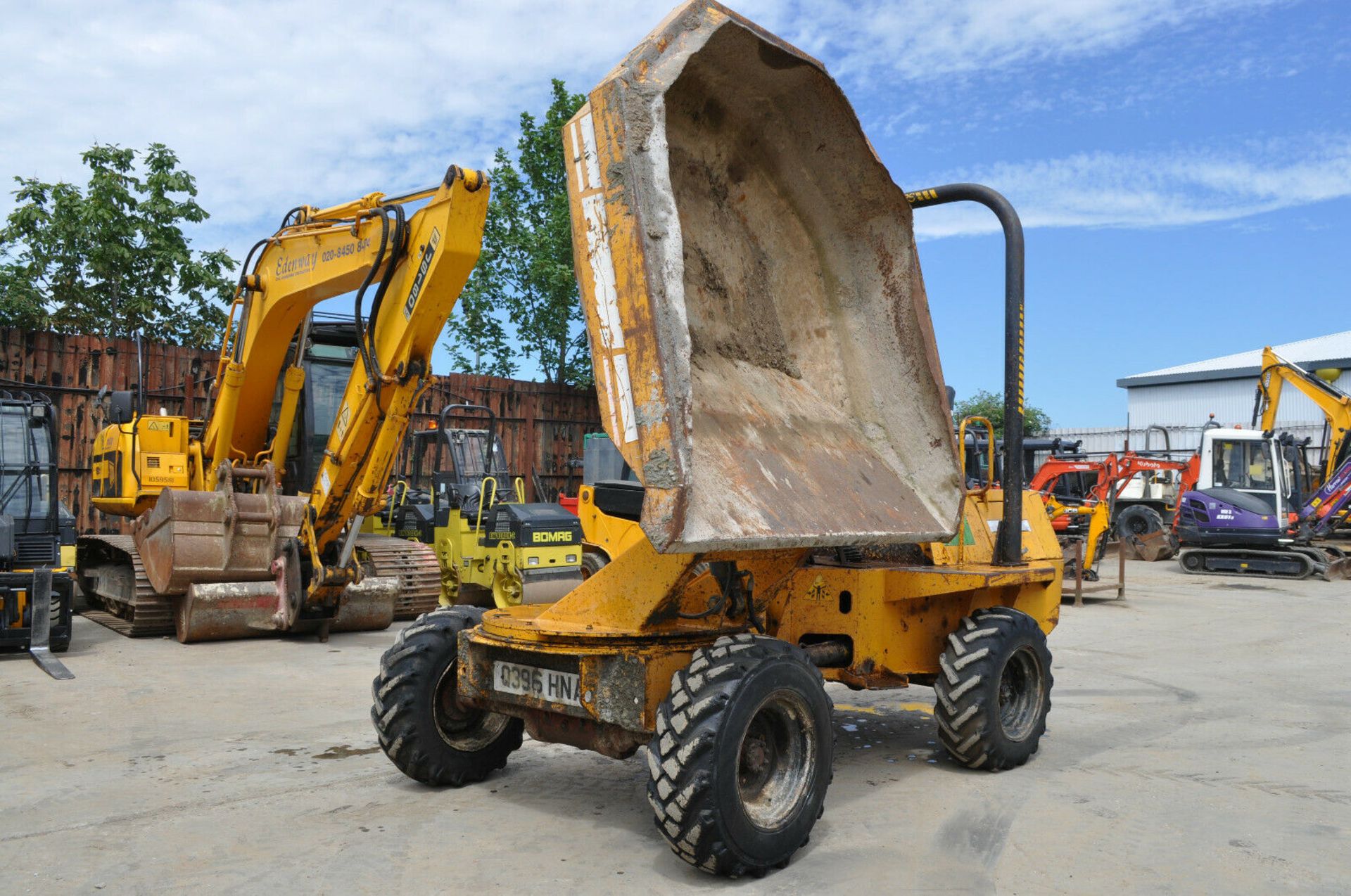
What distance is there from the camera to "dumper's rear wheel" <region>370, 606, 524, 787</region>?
4.70 meters

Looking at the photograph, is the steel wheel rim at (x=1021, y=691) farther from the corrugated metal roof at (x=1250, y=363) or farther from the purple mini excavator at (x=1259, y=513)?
the corrugated metal roof at (x=1250, y=363)

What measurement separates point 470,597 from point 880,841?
9.55 m

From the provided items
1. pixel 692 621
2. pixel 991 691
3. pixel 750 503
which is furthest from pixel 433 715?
pixel 991 691

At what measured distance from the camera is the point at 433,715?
476 cm

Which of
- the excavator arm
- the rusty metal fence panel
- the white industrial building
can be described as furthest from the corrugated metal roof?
the rusty metal fence panel

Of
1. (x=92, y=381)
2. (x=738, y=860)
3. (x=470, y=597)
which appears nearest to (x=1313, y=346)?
(x=470, y=597)

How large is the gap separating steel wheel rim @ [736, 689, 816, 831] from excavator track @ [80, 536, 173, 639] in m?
7.59

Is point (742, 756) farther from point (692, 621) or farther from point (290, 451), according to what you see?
point (290, 451)

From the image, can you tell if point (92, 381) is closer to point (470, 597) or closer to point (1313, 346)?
point (470, 597)

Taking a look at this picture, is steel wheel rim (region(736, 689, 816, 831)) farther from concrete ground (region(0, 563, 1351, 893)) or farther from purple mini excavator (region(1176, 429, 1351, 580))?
purple mini excavator (region(1176, 429, 1351, 580))

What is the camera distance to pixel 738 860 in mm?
3699

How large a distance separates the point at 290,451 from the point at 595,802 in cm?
752

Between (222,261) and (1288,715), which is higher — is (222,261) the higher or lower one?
the higher one

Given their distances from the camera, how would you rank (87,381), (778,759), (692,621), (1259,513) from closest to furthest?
(778,759) < (692,621) < (87,381) < (1259,513)
